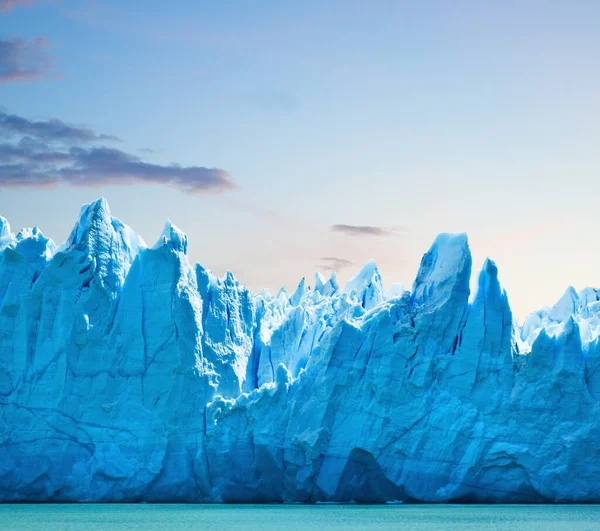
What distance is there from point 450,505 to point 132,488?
931cm

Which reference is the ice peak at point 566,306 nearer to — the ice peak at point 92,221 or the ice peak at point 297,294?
the ice peak at point 297,294

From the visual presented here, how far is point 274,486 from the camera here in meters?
28.3

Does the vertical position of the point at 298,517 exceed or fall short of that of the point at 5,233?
it falls short

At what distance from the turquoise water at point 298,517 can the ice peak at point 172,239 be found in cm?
748

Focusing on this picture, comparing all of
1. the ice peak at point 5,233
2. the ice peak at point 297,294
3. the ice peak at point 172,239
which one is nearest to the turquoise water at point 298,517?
the ice peak at point 172,239

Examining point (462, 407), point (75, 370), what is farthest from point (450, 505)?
point (75, 370)

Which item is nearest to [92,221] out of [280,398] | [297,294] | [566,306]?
[280,398]

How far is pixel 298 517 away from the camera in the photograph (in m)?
25.5

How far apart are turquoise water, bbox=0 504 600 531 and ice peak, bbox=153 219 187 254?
7476mm

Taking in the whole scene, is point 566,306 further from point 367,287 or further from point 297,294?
point 297,294

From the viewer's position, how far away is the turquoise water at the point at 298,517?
76.6 ft

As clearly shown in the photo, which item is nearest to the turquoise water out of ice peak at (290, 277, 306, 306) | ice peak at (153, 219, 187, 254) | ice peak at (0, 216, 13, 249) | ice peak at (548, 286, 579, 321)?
ice peak at (153, 219, 187, 254)

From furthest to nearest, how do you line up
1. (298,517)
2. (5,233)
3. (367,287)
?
(367,287) → (5,233) → (298,517)

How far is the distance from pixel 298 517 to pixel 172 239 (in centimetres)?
904
